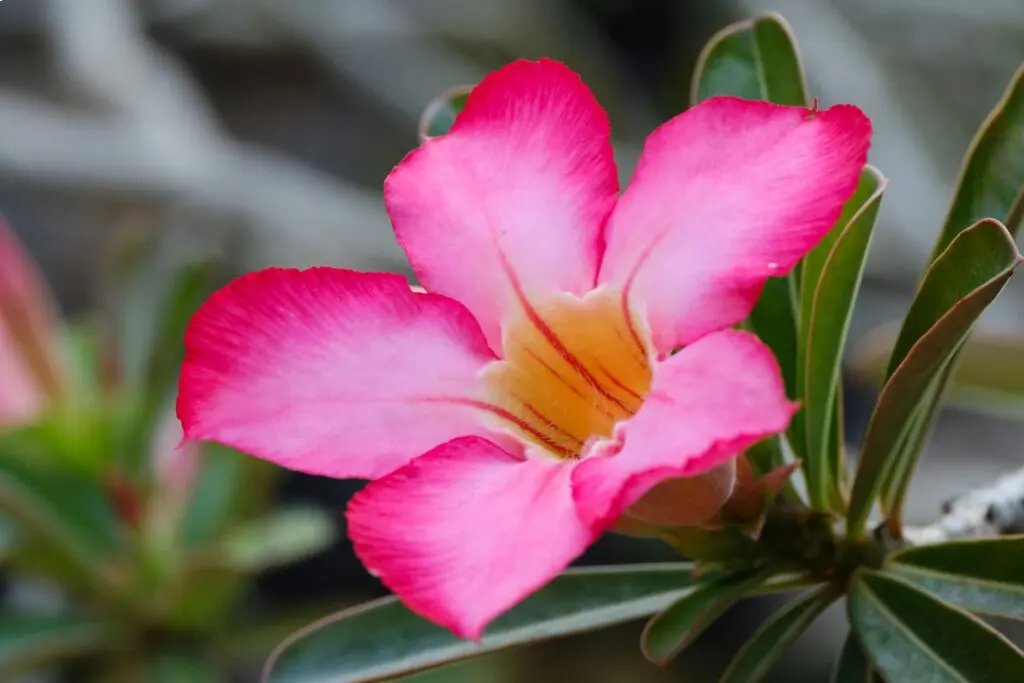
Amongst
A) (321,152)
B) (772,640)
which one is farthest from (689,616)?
(321,152)

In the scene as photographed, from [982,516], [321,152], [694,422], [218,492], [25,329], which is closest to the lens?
[694,422]

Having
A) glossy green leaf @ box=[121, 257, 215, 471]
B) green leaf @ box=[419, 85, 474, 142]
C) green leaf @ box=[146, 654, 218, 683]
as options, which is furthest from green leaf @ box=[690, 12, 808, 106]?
green leaf @ box=[146, 654, 218, 683]

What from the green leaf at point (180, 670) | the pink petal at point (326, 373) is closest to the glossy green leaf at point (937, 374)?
the pink petal at point (326, 373)

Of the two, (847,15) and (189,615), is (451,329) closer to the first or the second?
(189,615)

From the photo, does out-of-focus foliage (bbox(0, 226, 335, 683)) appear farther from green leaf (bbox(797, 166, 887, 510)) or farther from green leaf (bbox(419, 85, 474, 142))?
green leaf (bbox(797, 166, 887, 510))

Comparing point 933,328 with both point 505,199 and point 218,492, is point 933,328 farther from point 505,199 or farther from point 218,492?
point 218,492
